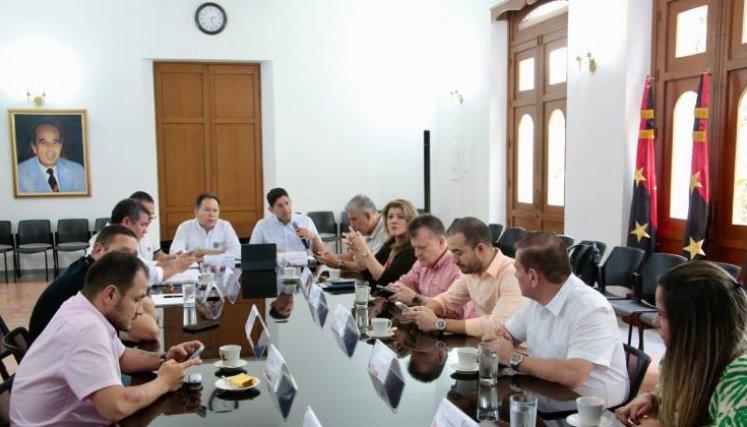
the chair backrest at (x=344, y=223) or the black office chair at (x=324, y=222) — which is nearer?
the black office chair at (x=324, y=222)

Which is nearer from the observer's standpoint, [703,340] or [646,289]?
[703,340]

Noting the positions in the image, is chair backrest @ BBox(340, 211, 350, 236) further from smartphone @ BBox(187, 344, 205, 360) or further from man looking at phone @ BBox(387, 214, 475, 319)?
smartphone @ BBox(187, 344, 205, 360)

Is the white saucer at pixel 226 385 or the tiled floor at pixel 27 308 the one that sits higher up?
the white saucer at pixel 226 385

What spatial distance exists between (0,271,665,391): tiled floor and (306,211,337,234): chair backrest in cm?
352

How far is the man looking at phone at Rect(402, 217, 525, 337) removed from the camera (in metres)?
2.76

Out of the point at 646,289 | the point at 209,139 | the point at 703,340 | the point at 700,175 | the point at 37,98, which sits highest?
the point at 37,98

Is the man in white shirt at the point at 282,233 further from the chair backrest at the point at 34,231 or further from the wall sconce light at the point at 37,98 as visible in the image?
the wall sconce light at the point at 37,98

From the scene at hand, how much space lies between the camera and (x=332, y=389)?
6.97 ft

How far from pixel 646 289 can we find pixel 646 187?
1147mm

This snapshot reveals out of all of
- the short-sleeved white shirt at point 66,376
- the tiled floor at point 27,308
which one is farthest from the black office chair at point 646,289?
the short-sleeved white shirt at point 66,376

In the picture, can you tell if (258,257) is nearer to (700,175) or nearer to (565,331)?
(565,331)

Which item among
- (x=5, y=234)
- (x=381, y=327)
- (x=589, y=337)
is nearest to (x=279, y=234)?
(x=381, y=327)

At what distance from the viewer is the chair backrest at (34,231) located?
832 cm

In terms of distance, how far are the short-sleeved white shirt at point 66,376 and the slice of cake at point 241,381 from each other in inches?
13.7
